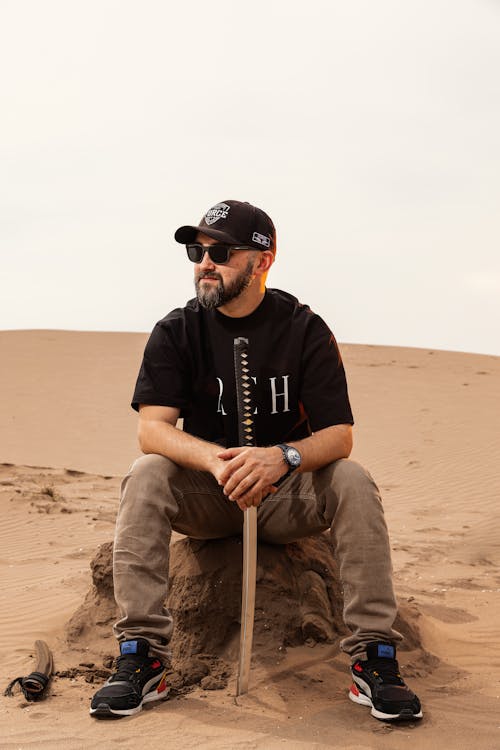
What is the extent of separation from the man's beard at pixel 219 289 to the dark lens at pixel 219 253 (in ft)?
0.20

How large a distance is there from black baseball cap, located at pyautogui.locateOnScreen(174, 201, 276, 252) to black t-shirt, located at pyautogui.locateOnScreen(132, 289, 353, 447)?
31 centimetres

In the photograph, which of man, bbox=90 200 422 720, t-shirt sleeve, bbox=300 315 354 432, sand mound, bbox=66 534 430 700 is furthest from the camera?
sand mound, bbox=66 534 430 700

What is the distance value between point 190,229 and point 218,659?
1.95 metres

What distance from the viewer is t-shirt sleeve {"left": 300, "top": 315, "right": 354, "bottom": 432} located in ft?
12.8

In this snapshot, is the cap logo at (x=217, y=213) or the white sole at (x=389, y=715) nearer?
the white sole at (x=389, y=715)

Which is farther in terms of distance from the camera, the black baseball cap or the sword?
the black baseball cap

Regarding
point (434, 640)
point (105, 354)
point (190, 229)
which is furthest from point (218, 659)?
point (105, 354)

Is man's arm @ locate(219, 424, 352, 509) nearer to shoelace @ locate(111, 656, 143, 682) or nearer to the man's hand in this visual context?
the man's hand

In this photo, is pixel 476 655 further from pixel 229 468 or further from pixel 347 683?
pixel 229 468

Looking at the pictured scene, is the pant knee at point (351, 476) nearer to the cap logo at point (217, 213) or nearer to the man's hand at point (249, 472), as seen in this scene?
the man's hand at point (249, 472)

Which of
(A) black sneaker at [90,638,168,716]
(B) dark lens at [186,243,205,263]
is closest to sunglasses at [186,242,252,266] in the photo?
(B) dark lens at [186,243,205,263]

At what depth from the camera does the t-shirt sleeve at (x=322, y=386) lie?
3.90m

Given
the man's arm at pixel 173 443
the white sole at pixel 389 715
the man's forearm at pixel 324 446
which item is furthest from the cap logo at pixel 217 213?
the white sole at pixel 389 715

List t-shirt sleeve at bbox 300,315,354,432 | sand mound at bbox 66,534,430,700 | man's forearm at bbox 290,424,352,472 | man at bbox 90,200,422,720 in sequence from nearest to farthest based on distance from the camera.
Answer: man at bbox 90,200,422,720 < man's forearm at bbox 290,424,352,472 < t-shirt sleeve at bbox 300,315,354,432 < sand mound at bbox 66,534,430,700
